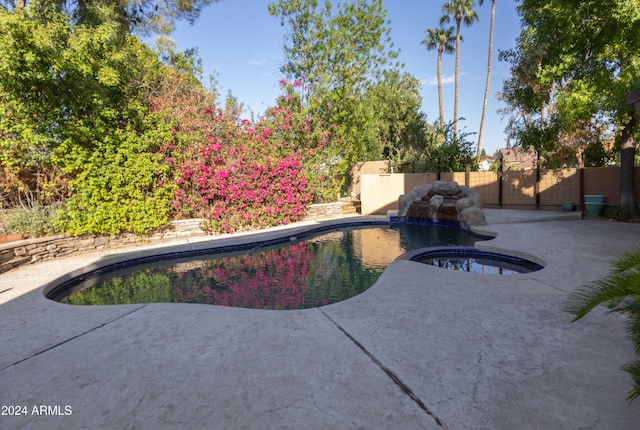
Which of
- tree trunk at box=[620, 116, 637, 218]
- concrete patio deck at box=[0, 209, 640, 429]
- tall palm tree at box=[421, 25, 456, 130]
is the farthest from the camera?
tall palm tree at box=[421, 25, 456, 130]

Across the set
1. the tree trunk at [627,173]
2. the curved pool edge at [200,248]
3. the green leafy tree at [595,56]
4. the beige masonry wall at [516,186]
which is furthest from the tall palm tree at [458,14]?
the curved pool edge at [200,248]

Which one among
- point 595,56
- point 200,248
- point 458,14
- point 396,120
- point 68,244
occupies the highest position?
point 458,14

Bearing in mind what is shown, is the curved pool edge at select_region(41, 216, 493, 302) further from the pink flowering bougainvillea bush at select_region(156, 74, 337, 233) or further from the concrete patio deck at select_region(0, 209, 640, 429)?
the concrete patio deck at select_region(0, 209, 640, 429)

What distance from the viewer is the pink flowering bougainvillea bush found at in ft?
30.2

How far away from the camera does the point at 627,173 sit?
956 centimetres

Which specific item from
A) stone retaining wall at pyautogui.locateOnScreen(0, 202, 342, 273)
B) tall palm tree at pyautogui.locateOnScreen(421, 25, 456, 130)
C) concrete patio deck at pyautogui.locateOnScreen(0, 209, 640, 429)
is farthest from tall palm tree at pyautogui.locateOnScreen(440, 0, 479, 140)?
concrete patio deck at pyautogui.locateOnScreen(0, 209, 640, 429)

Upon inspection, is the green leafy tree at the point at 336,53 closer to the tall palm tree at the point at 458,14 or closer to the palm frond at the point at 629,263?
the palm frond at the point at 629,263

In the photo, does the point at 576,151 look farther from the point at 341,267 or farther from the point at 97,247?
the point at 97,247

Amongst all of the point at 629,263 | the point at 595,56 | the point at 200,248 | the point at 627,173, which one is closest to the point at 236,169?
the point at 200,248

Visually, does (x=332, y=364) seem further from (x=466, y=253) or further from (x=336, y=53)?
(x=336, y=53)

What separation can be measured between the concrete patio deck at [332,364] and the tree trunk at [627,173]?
7962 millimetres

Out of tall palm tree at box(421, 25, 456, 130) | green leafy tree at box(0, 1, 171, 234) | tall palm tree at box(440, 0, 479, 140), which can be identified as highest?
tall palm tree at box(440, 0, 479, 140)

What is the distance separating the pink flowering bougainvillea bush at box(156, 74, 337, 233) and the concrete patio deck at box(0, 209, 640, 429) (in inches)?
214

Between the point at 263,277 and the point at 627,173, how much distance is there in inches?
443
